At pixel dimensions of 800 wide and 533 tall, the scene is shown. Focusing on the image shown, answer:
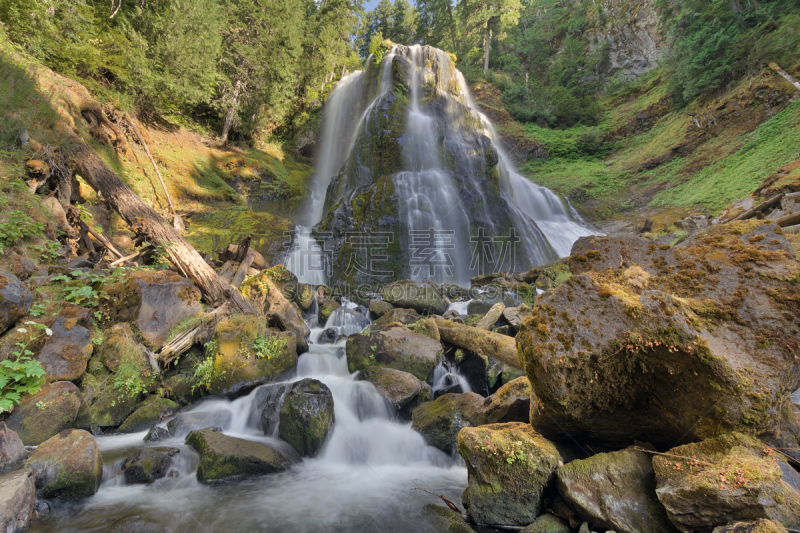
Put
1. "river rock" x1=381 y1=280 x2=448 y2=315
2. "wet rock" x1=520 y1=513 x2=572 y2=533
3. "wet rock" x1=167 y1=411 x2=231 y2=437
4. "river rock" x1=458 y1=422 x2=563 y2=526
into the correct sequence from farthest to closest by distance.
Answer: "river rock" x1=381 y1=280 x2=448 y2=315
"wet rock" x1=167 y1=411 x2=231 y2=437
"river rock" x1=458 y1=422 x2=563 y2=526
"wet rock" x1=520 y1=513 x2=572 y2=533

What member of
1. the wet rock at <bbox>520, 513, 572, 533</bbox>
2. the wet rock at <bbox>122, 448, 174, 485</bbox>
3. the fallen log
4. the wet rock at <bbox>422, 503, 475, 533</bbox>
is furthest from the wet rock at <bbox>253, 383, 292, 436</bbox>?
the wet rock at <bbox>520, 513, 572, 533</bbox>

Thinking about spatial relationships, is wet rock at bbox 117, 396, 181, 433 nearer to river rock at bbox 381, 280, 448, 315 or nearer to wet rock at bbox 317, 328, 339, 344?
wet rock at bbox 317, 328, 339, 344

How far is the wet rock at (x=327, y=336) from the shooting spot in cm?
789

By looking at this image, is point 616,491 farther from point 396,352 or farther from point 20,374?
point 20,374

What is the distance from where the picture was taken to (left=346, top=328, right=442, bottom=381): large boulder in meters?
5.82

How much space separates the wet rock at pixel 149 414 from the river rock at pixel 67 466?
4.38 ft

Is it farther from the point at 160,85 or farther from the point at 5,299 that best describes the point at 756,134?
the point at 160,85

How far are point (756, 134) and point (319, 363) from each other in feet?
74.3

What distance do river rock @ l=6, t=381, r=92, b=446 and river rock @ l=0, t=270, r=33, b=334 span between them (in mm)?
959

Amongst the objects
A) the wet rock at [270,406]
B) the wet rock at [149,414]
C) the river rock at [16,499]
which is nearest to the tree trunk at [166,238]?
the wet rock at [149,414]

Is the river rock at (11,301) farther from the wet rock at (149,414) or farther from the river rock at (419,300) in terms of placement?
the river rock at (419,300)

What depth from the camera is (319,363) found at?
651 cm

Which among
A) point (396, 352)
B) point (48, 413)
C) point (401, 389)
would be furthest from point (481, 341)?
Answer: point (48, 413)

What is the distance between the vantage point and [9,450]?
115 inches
